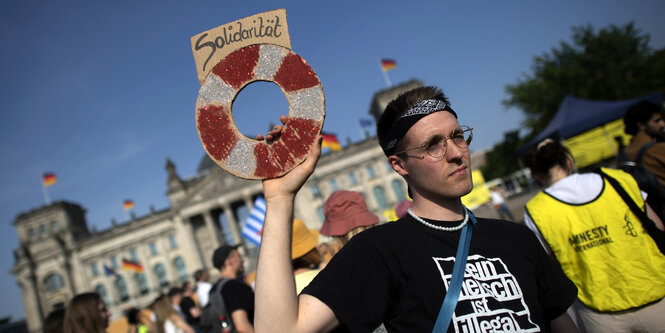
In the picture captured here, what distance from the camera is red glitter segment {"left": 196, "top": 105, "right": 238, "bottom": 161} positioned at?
1623 millimetres

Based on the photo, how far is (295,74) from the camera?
1.61 meters

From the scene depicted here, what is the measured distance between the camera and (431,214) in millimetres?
1727

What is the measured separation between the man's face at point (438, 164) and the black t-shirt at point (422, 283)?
15 centimetres

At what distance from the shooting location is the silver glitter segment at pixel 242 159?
5.10ft

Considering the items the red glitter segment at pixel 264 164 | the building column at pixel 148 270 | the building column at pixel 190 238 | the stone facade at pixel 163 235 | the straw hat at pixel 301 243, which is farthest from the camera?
the building column at pixel 148 270

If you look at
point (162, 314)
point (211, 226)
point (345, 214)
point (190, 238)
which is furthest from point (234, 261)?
point (190, 238)

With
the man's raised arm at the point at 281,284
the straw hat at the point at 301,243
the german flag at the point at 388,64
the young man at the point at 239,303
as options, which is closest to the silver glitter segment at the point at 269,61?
the man's raised arm at the point at 281,284

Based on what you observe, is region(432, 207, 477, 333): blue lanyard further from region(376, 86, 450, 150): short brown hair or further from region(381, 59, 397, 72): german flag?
region(381, 59, 397, 72): german flag

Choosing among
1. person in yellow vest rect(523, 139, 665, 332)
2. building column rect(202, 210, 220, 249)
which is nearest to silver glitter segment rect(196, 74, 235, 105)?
A: person in yellow vest rect(523, 139, 665, 332)

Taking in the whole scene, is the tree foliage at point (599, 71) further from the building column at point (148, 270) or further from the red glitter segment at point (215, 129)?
the building column at point (148, 270)

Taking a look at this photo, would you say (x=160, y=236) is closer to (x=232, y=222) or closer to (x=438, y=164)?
(x=232, y=222)

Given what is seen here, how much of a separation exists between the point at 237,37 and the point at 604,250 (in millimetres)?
2844

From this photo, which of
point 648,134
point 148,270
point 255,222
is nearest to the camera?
point 648,134

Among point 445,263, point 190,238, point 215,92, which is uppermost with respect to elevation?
point 190,238
